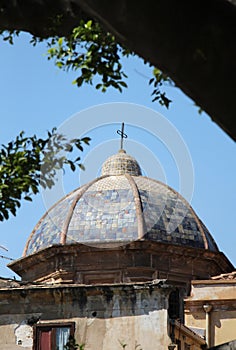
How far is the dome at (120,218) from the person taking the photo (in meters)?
32.7

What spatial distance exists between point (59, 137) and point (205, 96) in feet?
8.81

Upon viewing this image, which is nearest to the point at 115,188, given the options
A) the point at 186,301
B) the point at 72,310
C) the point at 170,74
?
the point at 186,301

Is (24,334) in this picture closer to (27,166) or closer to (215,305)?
(215,305)

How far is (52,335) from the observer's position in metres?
24.3

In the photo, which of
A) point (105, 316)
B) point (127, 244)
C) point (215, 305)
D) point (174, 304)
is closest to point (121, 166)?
point (127, 244)

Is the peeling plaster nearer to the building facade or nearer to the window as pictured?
Result: the window

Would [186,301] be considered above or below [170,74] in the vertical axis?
above

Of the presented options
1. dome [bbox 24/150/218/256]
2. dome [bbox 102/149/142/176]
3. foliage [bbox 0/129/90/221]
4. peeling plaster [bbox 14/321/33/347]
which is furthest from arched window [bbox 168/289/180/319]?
foliage [bbox 0/129/90/221]

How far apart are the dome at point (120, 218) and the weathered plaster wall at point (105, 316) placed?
7.79 metres

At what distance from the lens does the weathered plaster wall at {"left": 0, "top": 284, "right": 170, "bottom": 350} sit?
24.0m

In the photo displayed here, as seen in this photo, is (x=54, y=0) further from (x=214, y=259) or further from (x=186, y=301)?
(x=214, y=259)

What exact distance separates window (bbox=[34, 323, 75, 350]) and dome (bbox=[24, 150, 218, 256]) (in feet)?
26.3

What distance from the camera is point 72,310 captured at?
79.9ft

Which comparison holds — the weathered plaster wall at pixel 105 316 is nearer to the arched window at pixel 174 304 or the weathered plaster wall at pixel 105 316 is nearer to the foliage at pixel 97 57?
the arched window at pixel 174 304
